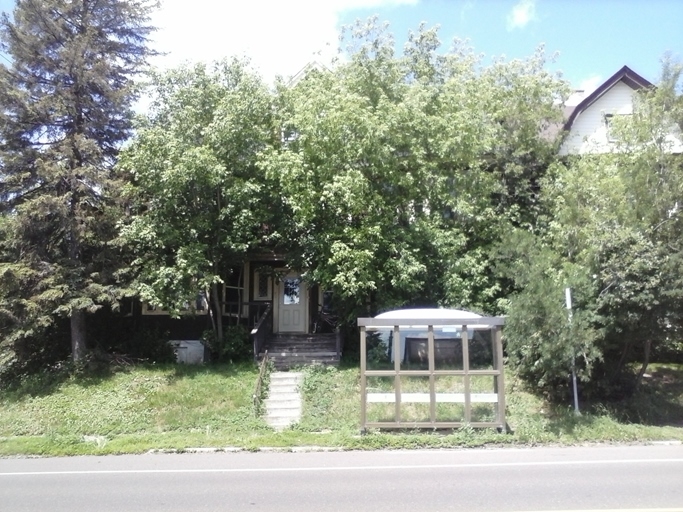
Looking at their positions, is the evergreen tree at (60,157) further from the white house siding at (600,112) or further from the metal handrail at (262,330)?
the white house siding at (600,112)

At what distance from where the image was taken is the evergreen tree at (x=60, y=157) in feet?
52.2

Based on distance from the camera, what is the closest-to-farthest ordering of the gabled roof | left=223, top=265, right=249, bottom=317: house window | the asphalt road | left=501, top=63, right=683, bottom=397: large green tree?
the asphalt road
left=501, top=63, right=683, bottom=397: large green tree
left=223, top=265, right=249, bottom=317: house window
the gabled roof

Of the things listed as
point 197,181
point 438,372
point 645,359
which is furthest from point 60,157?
point 645,359

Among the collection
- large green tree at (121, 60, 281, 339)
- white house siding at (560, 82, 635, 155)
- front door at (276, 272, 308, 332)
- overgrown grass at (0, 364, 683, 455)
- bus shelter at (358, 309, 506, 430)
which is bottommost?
overgrown grass at (0, 364, 683, 455)

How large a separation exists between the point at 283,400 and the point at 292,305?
659 centimetres

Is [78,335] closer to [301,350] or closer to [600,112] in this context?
[301,350]

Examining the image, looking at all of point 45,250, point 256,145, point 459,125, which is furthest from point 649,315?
point 45,250

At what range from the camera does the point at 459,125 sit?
56.0ft

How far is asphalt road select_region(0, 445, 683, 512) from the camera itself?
22.0 feet

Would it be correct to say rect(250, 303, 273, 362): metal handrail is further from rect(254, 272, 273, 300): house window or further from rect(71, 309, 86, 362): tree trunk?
rect(71, 309, 86, 362): tree trunk

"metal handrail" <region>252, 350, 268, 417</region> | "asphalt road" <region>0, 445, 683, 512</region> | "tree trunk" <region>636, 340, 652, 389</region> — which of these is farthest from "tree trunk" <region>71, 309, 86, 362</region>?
"tree trunk" <region>636, 340, 652, 389</region>

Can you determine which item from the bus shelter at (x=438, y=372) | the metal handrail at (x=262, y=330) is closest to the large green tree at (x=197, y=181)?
the metal handrail at (x=262, y=330)

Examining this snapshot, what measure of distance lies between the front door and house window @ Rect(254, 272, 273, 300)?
411 mm

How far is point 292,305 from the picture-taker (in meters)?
21.0
